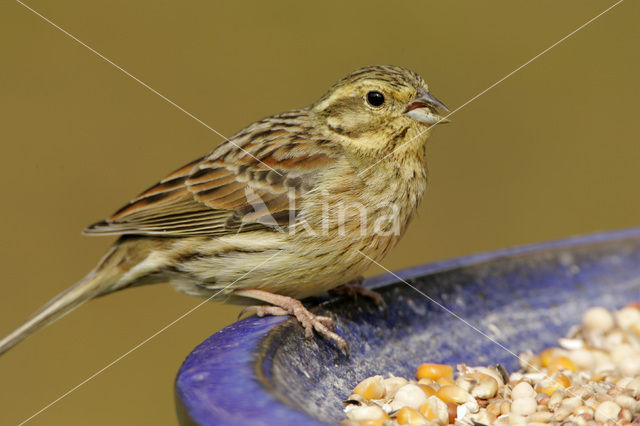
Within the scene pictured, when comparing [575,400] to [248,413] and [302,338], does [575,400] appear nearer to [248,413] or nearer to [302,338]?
[302,338]

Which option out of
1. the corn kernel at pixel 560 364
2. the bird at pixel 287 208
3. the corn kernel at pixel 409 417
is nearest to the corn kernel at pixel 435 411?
the corn kernel at pixel 409 417

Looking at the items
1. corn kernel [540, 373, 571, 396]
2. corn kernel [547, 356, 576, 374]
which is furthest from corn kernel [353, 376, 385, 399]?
corn kernel [547, 356, 576, 374]

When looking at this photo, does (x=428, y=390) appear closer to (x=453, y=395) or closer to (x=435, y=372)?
(x=453, y=395)

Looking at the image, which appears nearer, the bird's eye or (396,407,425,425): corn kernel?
(396,407,425,425): corn kernel

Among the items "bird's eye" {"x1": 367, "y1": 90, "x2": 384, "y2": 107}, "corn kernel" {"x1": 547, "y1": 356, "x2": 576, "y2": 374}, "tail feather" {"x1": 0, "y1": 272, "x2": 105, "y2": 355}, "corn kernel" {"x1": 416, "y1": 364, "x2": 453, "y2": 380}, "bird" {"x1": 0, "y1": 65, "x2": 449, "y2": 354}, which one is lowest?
"corn kernel" {"x1": 547, "y1": 356, "x2": 576, "y2": 374}

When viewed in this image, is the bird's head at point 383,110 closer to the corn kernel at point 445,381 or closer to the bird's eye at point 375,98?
the bird's eye at point 375,98

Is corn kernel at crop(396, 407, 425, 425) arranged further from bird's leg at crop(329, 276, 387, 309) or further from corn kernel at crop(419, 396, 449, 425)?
bird's leg at crop(329, 276, 387, 309)

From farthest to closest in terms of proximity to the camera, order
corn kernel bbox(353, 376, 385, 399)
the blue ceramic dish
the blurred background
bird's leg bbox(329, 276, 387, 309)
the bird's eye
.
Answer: the blurred background → the bird's eye → bird's leg bbox(329, 276, 387, 309) → corn kernel bbox(353, 376, 385, 399) → the blue ceramic dish
